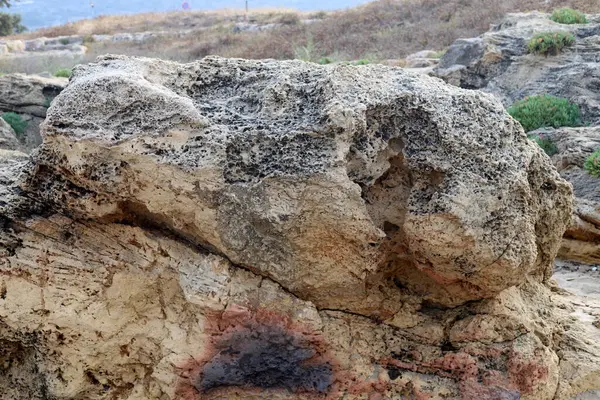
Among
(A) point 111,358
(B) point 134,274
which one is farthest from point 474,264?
(A) point 111,358

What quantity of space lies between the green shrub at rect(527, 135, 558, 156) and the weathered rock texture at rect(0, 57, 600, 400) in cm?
413

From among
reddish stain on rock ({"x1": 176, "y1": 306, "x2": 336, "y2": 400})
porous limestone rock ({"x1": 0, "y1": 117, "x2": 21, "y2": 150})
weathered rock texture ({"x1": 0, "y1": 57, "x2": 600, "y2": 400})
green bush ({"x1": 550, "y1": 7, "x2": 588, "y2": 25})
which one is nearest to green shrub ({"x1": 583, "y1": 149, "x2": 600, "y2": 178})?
weathered rock texture ({"x1": 0, "y1": 57, "x2": 600, "y2": 400})

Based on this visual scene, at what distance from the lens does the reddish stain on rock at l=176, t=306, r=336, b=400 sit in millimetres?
4055

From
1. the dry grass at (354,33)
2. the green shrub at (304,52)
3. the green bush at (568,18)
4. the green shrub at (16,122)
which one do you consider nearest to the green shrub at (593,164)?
the green bush at (568,18)

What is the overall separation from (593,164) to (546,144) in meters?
1.08

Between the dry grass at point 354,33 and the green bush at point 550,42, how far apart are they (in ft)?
20.6

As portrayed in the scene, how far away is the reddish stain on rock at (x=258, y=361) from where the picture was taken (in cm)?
405

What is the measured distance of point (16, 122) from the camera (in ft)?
40.5

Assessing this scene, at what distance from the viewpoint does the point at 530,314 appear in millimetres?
4422

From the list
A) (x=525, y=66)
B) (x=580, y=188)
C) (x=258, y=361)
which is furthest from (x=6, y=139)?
(x=525, y=66)

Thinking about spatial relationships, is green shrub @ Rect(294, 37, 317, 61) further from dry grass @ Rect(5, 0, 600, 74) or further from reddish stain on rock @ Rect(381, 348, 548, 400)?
reddish stain on rock @ Rect(381, 348, 548, 400)

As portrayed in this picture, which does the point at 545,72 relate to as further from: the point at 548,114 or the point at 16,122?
the point at 16,122

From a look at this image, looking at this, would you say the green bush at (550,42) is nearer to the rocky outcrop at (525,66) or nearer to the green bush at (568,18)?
the rocky outcrop at (525,66)

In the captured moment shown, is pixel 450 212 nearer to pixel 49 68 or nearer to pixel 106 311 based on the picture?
pixel 106 311
